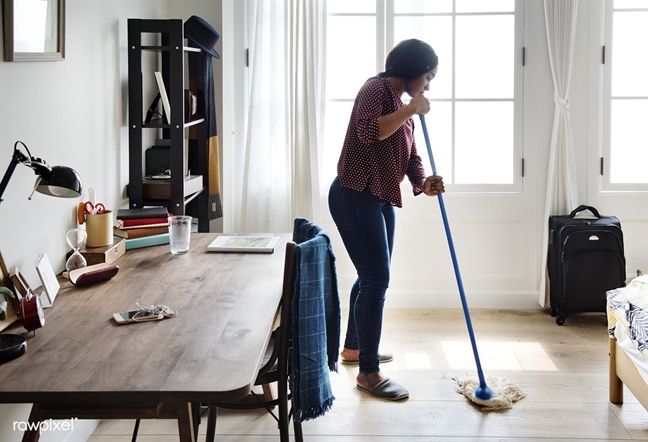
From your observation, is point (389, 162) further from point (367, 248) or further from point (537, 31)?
point (537, 31)

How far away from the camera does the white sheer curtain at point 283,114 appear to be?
4.11 m

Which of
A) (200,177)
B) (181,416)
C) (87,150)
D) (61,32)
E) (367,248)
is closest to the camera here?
(181,416)

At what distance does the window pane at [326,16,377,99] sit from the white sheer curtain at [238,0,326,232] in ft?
0.47

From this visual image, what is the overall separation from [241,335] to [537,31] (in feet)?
9.87

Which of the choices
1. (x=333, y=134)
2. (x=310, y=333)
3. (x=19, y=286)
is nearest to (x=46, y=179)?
(x=19, y=286)

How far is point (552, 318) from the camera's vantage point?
4164 millimetres

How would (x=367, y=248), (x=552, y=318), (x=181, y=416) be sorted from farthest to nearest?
(x=552, y=318), (x=367, y=248), (x=181, y=416)

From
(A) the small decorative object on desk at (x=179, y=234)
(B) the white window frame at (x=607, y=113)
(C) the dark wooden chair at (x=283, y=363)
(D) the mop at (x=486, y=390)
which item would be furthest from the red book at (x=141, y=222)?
(B) the white window frame at (x=607, y=113)

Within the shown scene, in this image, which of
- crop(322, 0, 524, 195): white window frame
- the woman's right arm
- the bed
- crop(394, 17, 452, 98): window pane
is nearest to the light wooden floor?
the bed

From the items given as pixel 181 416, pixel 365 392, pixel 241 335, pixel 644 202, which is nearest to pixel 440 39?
pixel 644 202

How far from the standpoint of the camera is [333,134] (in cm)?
431

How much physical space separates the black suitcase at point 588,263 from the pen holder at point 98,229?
237cm

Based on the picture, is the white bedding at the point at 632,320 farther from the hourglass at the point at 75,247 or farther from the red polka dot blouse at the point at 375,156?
the hourglass at the point at 75,247

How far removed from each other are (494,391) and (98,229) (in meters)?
1.64
